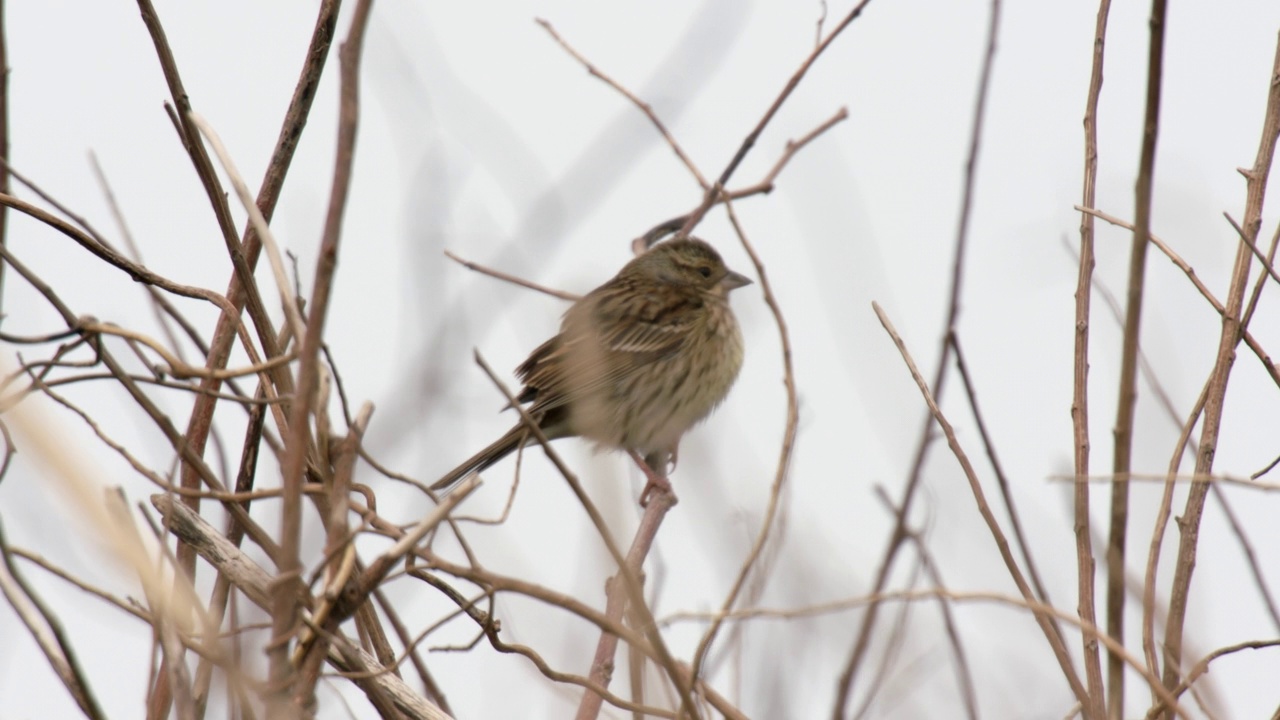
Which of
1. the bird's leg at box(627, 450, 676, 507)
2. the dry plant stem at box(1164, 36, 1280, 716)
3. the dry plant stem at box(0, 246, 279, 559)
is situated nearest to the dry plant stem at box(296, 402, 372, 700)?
the dry plant stem at box(0, 246, 279, 559)

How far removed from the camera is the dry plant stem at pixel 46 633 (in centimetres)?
143

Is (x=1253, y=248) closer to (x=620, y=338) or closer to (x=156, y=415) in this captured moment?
(x=156, y=415)

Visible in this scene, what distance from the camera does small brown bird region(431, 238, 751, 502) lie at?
18.4ft

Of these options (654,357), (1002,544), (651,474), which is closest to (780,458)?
(1002,544)

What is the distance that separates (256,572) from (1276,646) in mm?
1447

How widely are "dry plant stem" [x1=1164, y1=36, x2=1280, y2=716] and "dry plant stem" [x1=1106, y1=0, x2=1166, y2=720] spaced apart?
1.18ft

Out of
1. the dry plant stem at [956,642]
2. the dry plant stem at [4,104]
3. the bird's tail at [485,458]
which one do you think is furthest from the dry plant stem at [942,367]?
the bird's tail at [485,458]

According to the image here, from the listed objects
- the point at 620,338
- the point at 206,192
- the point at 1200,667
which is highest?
the point at 620,338

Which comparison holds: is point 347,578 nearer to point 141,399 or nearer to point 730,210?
point 141,399

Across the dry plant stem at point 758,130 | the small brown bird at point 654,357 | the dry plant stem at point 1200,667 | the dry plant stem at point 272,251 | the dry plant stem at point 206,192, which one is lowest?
the dry plant stem at point 1200,667

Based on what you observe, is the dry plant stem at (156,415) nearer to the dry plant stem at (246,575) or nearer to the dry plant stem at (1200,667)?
the dry plant stem at (246,575)

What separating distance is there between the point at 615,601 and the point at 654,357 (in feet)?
11.7

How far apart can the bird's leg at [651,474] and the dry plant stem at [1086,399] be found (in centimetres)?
240

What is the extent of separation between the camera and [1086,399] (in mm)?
2047
